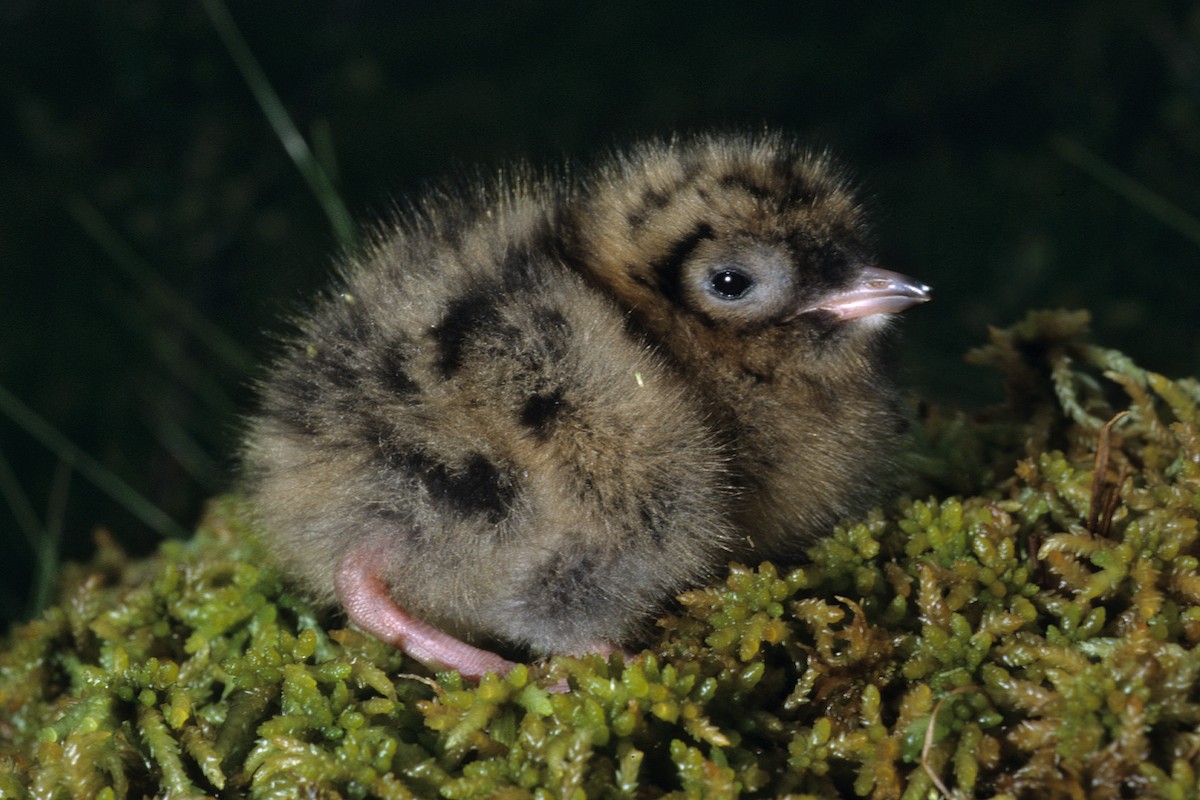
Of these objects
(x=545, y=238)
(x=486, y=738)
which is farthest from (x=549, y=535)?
(x=545, y=238)

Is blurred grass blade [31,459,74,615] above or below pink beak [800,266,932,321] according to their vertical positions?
below

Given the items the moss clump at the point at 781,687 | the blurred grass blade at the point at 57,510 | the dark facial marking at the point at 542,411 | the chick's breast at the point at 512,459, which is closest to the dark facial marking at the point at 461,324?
the chick's breast at the point at 512,459

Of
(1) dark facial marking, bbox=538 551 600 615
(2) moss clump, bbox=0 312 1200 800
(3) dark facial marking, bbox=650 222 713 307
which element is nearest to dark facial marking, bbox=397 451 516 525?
(1) dark facial marking, bbox=538 551 600 615

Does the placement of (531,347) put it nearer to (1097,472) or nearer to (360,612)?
(360,612)

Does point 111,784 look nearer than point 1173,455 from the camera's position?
Yes

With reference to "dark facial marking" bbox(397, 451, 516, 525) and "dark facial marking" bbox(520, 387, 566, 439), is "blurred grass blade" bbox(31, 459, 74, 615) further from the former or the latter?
"dark facial marking" bbox(520, 387, 566, 439)

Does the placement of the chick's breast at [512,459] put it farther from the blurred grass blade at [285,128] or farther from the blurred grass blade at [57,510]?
the blurred grass blade at [57,510]

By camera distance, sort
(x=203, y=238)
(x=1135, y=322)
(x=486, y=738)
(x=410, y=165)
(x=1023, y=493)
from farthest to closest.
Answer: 1. (x=410, y=165)
2. (x=203, y=238)
3. (x=1135, y=322)
4. (x=1023, y=493)
5. (x=486, y=738)

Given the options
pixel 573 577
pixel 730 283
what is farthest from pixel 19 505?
pixel 730 283
